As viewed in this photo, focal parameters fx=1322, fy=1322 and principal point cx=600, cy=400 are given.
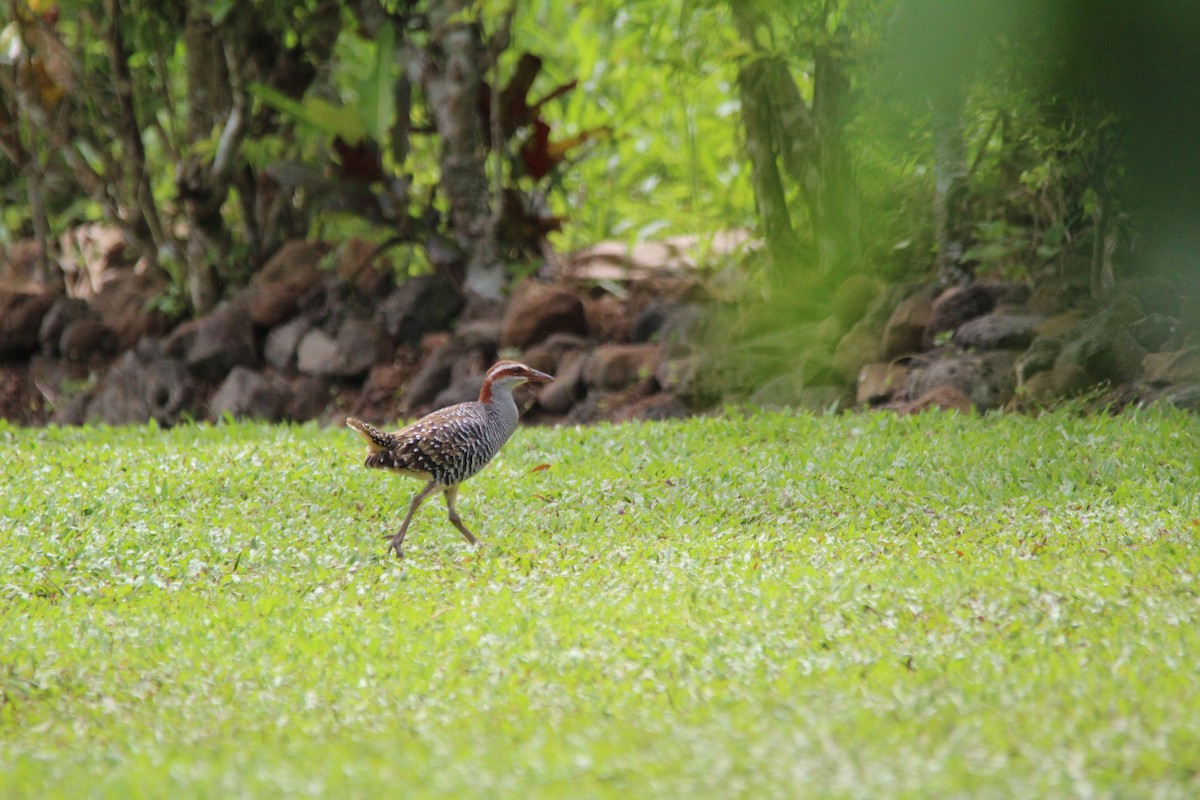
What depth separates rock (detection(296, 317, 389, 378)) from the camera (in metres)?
12.7

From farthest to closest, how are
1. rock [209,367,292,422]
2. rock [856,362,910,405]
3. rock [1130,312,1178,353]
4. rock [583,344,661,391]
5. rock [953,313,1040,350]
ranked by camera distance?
rock [209,367,292,422]
rock [583,344,661,391]
rock [856,362,910,405]
rock [953,313,1040,350]
rock [1130,312,1178,353]

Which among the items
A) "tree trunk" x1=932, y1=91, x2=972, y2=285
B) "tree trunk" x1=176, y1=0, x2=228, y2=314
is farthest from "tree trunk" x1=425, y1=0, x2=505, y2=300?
"tree trunk" x1=932, y1=91, x2=972, y2=285

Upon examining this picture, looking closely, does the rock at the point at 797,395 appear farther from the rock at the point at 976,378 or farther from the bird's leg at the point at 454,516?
the bird's leg at the point at 454,516

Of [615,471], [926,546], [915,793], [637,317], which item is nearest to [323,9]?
[637,317]

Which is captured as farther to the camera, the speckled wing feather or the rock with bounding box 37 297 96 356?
the rock with bounding box 37 297 96 356

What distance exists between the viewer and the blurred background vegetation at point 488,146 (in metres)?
9.91

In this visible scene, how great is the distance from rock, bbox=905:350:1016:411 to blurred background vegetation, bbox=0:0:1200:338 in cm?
97

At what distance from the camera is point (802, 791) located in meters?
3.32

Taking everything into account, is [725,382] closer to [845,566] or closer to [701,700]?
[845,566]

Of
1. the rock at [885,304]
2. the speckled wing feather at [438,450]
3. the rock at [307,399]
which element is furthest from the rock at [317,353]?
the speckled wing feather at [438,450]

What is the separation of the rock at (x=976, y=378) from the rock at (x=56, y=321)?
10.1 m

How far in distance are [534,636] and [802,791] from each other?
5.79 feet

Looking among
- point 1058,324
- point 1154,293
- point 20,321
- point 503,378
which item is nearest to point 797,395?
point 1058,324

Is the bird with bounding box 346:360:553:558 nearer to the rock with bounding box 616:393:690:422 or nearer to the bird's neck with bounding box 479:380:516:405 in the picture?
the bird's neck with bounding box 479:380:516:405
